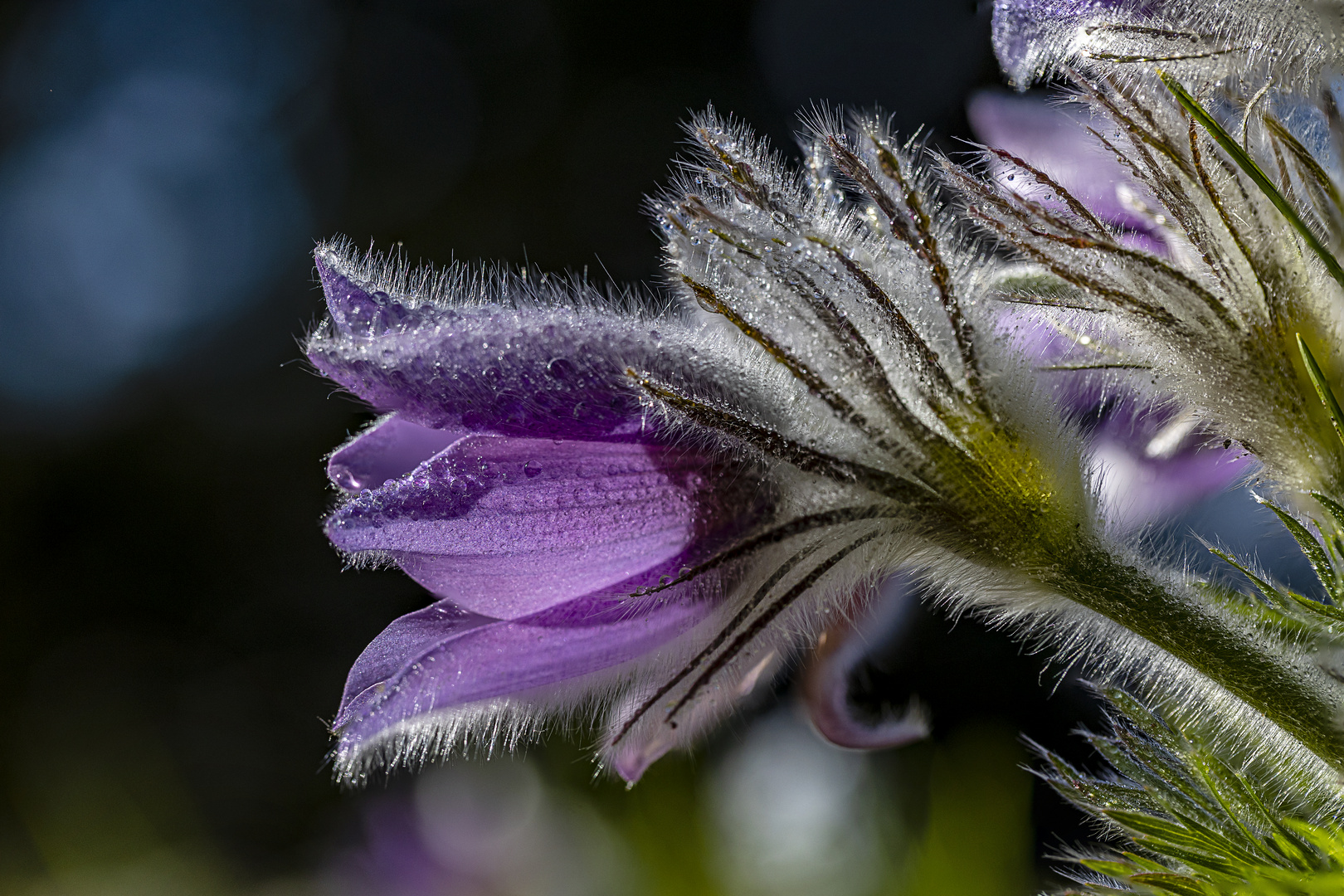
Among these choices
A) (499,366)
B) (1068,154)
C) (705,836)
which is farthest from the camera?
(705,836)

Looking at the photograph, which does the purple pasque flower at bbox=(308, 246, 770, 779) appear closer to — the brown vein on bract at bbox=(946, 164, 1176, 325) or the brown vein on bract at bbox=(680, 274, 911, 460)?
the brown vein on bract at bbox=(680, 274, 911, 460)

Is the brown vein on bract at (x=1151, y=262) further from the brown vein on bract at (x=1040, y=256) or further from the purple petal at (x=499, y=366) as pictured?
the purple petal at (x=499, y=366)

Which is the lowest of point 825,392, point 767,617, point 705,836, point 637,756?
point 705,836

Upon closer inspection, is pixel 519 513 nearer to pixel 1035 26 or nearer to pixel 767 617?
pixel 767 617

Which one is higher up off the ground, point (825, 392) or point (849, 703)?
point (825, 392)

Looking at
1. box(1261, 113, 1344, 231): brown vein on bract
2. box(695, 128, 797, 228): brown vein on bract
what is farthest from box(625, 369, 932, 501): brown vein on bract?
box(1261, 113, 1344, 231): brown vein on bract

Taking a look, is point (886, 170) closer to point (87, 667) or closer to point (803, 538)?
point (803, 538)

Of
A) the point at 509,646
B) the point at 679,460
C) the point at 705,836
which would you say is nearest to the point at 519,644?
the point at 509,646
